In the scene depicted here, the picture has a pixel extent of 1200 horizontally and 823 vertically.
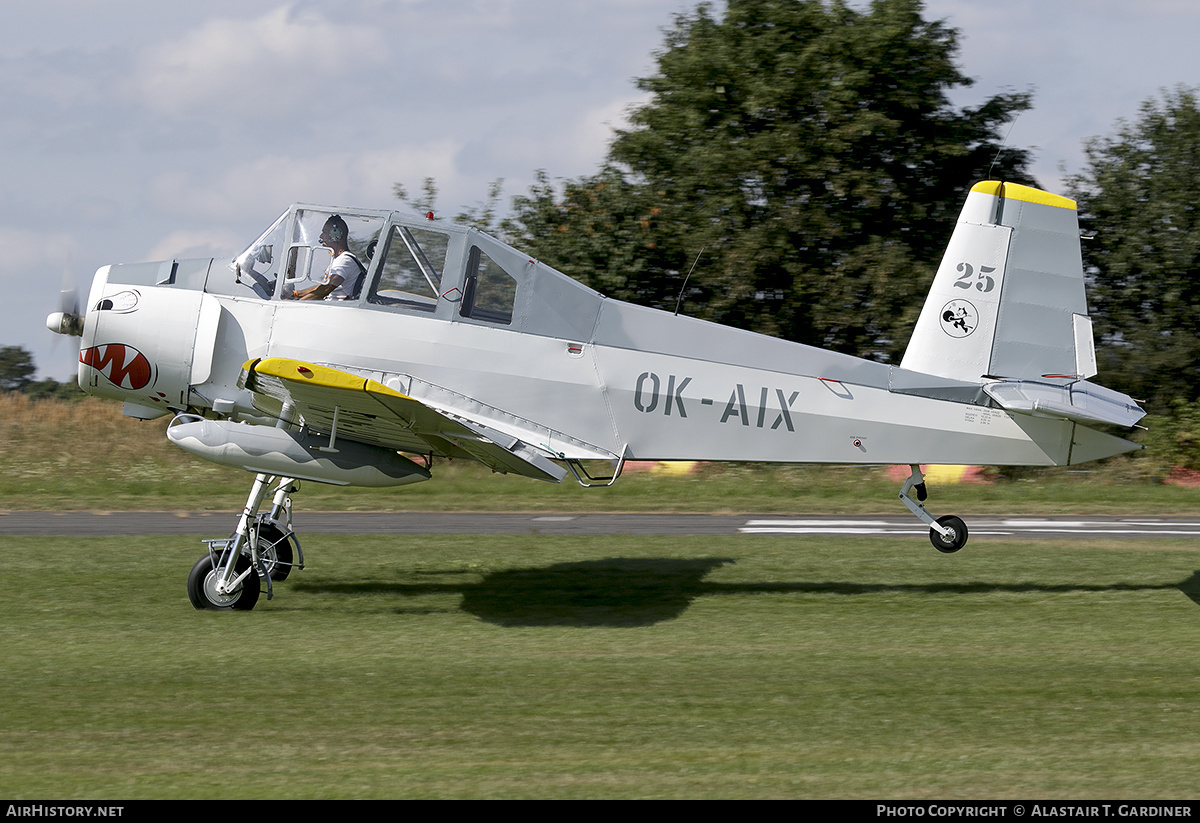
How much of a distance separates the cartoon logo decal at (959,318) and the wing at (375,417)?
320cm

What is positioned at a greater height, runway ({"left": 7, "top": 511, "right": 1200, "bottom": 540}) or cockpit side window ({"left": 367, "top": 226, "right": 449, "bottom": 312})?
cockpit side window ({"left": 367, "top": 226, "right": 449, "bottom": 312})

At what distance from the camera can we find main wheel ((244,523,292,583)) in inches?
323

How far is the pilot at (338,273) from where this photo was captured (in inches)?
305

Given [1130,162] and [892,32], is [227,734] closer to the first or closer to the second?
[892,32]

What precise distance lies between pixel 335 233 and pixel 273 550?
244 centimetres

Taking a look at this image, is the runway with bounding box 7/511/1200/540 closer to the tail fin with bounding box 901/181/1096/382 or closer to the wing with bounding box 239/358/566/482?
the tail fin with bounding box 901/181/1096/382

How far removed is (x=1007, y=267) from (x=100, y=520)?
34.7 ft

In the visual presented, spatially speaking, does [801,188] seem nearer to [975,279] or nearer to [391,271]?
[975,279]

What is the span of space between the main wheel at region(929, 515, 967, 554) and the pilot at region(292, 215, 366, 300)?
4.69 m

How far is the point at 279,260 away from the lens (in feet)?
25.8

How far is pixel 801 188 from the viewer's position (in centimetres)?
1995

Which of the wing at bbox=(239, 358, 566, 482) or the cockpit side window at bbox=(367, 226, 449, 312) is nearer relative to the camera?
the wing at bbox=(239, 358, 566, 482)

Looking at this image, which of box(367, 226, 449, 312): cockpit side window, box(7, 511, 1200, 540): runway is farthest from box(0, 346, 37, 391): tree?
box(367, 226, 449, 312): cockpit side window

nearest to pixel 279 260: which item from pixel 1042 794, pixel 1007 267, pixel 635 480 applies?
pixel 1007 267
